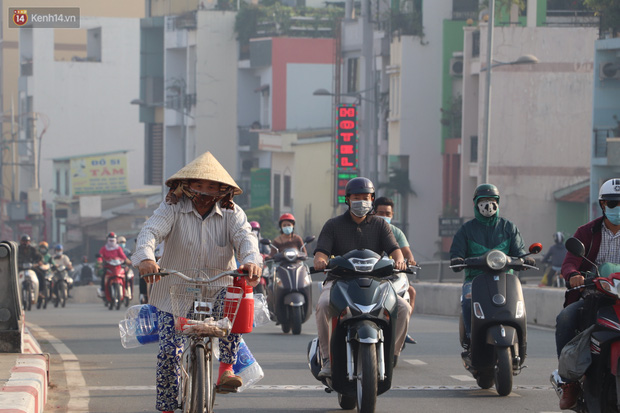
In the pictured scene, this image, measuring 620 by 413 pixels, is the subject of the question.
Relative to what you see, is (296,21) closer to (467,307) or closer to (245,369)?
(467,307)

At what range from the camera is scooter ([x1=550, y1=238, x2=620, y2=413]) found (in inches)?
303

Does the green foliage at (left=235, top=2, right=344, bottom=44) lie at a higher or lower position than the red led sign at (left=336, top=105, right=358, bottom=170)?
higher

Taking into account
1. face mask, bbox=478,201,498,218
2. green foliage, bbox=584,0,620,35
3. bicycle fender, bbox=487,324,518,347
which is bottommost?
bicycle fender, bbox=487,324,518,347

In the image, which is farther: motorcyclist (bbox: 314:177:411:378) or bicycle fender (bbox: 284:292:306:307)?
bicycle fender (bbox: 284:292:306:307)

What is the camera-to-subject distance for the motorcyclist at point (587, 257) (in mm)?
8320

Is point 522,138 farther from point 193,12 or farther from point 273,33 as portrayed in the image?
point 193,12

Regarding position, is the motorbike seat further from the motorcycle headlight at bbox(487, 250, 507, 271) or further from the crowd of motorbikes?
the crowd of motorbikes

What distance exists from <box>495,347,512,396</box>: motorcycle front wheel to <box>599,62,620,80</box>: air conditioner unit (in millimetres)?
29329

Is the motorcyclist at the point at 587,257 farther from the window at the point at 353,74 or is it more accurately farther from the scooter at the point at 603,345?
the window at the point at 353,74

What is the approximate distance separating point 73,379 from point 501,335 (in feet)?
13.2

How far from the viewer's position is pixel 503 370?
406 inches

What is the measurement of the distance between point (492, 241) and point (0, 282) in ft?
13.9

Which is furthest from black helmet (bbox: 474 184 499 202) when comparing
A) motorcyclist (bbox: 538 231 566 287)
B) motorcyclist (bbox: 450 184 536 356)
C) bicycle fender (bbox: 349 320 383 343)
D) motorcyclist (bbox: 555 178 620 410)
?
motorcyclist (bbox: 538 231 566 287)

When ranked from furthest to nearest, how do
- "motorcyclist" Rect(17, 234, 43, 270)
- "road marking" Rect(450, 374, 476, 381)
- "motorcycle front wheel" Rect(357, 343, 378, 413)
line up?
"motorcyclist" Rect(17, 234, 43, 270), "road marking" Rect(450, 374, 476, 381), "motorcycle front wheel" Rect(357, 343, 378, 413)
